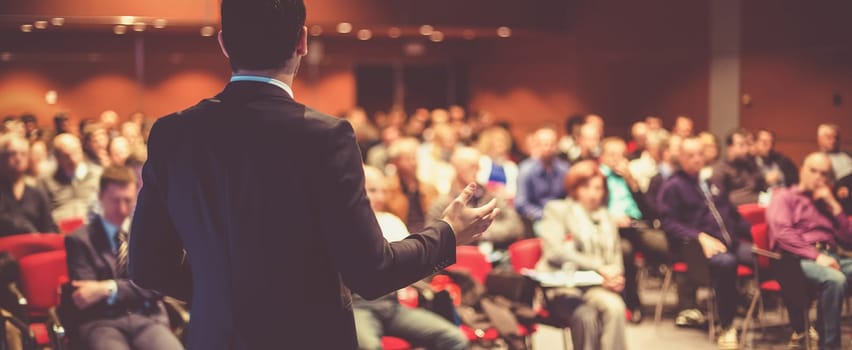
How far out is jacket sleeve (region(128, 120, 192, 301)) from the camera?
5.79 feet

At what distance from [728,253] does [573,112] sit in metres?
8.99

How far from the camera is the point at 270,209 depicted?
5.41 feet

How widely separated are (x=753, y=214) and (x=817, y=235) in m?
0.88

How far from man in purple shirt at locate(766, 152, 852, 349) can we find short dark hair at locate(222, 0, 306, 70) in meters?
5.65

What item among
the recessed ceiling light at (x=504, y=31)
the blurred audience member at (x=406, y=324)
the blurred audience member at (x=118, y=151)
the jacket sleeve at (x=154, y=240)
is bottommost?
the blurred audience member at (x=406, y=324)

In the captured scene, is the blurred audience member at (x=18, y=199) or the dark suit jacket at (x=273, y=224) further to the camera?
the blurred audience member at (x=18, y=199)

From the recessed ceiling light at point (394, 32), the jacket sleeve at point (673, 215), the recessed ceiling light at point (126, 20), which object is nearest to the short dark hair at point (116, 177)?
the jacket sleeve at point (673, 215)

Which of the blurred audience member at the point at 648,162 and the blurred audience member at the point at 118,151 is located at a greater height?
the blurred audience member at the point at 118,151

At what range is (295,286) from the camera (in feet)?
5.45

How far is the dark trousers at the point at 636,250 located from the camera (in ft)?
25.4

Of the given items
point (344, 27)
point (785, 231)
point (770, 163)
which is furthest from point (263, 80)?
point (344, 27)

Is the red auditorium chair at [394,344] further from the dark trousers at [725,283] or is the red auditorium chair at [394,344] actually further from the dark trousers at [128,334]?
the dark trousers at [725,283]

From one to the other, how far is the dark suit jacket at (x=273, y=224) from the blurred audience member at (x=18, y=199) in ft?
17.7

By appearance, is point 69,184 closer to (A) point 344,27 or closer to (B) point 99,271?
(B) point 99,271
